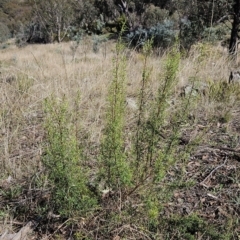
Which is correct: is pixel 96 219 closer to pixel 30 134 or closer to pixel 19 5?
pixel 30 134

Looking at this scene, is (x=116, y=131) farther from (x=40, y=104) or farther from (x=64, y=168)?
(x=40, y=104)

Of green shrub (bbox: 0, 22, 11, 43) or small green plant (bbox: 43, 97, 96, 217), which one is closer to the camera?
small green plant (bbox: 43, 97, 96, 217)

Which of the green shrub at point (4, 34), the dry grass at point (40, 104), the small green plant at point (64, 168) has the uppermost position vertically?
the small green plant at point (64, 168)

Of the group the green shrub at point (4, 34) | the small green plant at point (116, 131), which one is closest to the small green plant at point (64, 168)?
the small green plant at point (116, 131)

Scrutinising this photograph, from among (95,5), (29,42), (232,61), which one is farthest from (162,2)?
(232,61)

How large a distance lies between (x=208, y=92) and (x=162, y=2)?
24489mm

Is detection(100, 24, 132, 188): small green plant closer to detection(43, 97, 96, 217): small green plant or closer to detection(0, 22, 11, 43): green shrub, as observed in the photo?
detection(43, 97, 96, 217): small green plant

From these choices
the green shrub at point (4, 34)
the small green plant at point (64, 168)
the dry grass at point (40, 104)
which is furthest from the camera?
the green shrub at point (4, 34)

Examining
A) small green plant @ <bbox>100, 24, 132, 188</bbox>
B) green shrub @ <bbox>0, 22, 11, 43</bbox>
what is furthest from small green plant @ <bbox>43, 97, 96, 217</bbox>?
green shrub @ <bbox>0, 22, 11, 43</bbox>

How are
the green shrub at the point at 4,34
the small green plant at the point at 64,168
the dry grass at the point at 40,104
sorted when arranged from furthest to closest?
the green shrub at the point at 4,34 → the dry grass at the point at 40,104 → the small green plant at the point at 64,168

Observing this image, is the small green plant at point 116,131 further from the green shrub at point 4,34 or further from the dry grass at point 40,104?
the green shrub at point 4,34

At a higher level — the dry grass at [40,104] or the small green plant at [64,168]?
the small green plant at [64,168]

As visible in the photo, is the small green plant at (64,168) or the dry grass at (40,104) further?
the dry grass at (40,104)

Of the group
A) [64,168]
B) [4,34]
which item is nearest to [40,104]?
[64,168]
